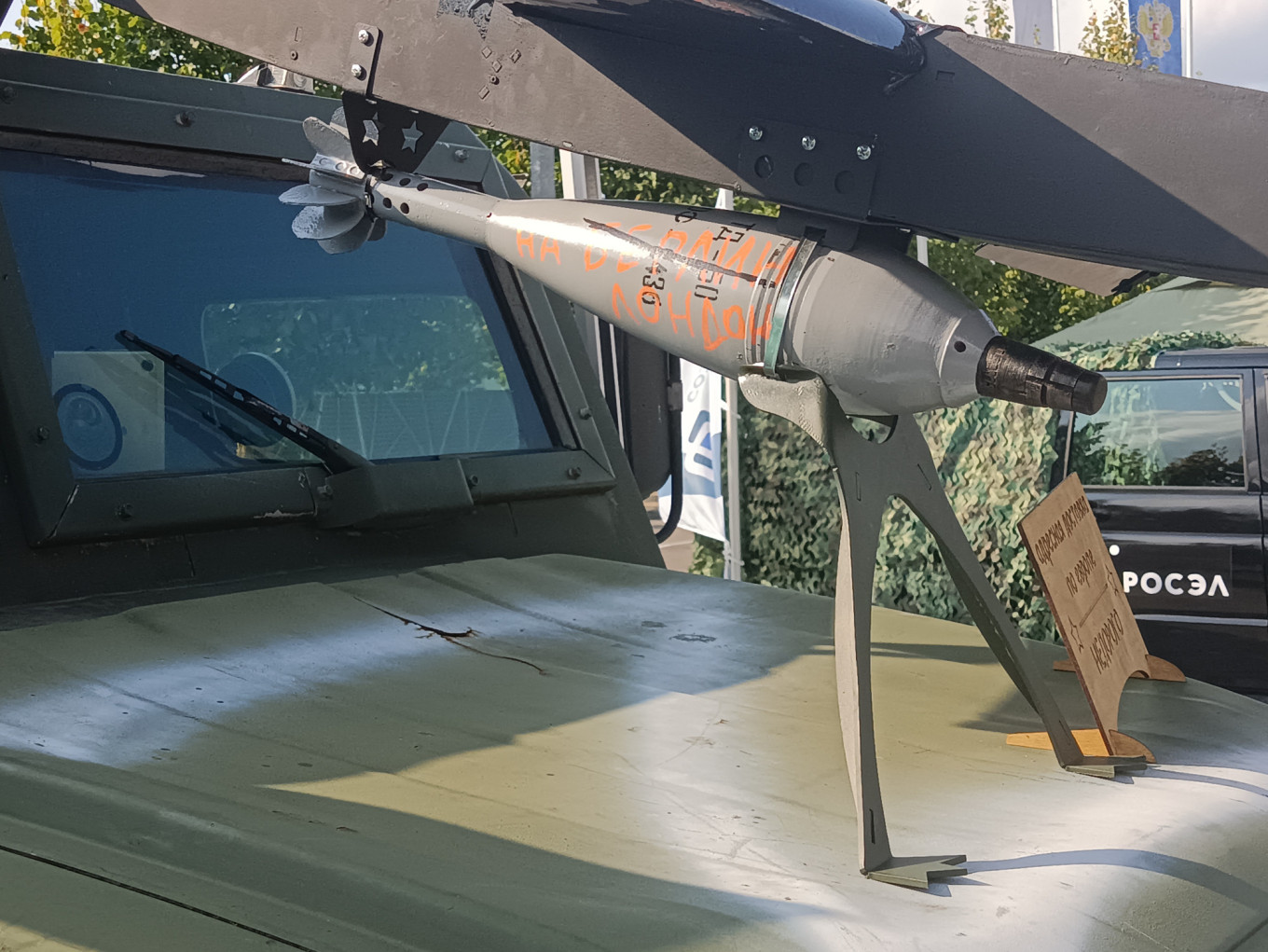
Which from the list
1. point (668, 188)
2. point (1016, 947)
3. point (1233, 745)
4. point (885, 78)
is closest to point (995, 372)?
point (885, 78)

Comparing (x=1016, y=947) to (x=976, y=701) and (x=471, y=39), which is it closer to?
(x=976, y=701)

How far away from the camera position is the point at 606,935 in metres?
1.32

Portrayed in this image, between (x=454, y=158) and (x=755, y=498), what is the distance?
21.1ft

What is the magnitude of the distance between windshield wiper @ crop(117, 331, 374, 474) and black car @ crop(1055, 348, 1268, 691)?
5.25 m

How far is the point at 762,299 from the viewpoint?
1672 mm

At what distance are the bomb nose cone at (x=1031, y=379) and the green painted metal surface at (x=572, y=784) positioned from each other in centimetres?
51

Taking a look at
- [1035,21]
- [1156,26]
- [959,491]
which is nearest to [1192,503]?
[959,491]

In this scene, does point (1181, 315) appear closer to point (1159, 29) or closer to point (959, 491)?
point (959, 491)

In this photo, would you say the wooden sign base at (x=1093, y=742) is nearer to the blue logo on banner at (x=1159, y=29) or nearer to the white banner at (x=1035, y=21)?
the white banner at (x=1035, y=21)

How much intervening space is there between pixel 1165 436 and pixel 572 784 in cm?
658

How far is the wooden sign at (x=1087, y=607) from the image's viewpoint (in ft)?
6.73

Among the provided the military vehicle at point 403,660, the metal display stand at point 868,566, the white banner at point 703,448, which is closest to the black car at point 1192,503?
the white banner at point 703,448

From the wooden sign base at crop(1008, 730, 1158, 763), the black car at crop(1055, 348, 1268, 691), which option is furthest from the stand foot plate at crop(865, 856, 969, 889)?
the black car at crop(1055, 348, 1268, 691)

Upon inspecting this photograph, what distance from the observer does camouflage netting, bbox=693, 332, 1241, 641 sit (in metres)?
8.15
